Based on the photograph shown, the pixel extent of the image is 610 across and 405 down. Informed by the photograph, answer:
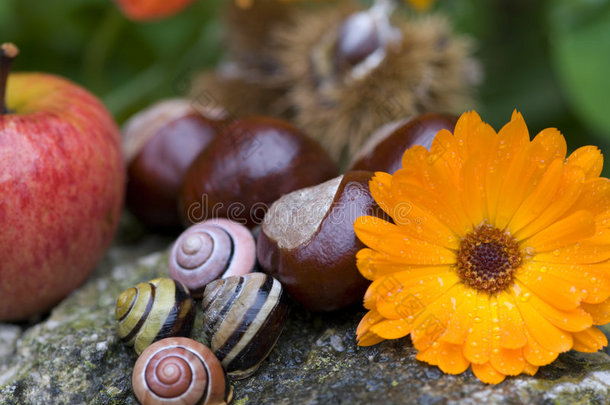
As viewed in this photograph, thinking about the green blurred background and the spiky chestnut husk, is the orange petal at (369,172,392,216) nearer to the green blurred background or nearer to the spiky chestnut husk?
the spiky chestnut husk

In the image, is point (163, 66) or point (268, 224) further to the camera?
point (163, 66)

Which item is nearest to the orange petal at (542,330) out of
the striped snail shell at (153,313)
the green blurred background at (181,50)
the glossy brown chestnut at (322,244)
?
the glossy brown chestnut at (322,244)

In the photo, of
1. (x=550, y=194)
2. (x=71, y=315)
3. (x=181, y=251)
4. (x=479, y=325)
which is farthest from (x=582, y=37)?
(x=71, y=315)

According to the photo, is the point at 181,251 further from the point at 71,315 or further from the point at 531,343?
the point at 531,343

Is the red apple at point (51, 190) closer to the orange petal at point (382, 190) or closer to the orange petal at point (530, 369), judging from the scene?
the orange petal at point (382, 190)

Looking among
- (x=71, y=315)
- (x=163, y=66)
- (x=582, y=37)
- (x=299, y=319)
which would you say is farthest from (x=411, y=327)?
(x=163, y=66)

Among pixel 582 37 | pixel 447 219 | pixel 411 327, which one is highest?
pixel 582 37

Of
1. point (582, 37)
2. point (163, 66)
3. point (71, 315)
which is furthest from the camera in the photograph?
point (163, 66)

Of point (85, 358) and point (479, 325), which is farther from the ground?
point (479, 325)

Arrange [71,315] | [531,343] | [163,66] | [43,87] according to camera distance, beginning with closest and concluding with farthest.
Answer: [531,343] < [71,315] < [43,87] < [163,66]
